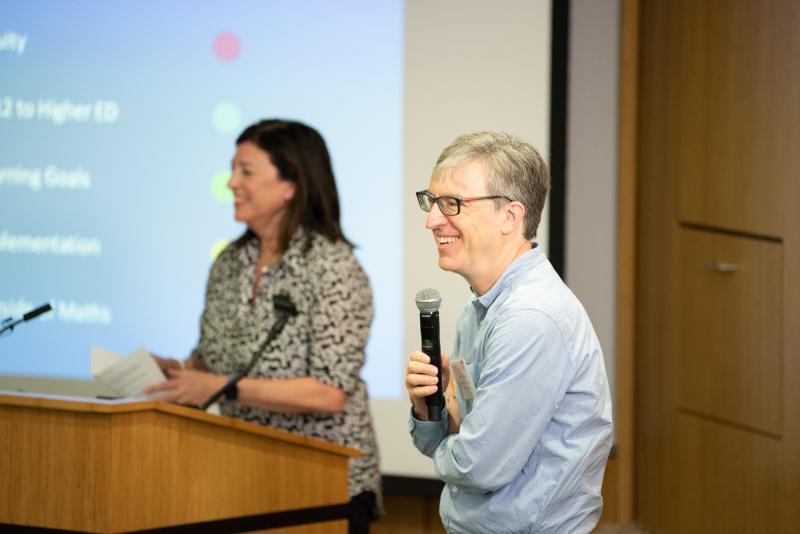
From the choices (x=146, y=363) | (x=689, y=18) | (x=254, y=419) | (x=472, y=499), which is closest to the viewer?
(x=472, y=499)

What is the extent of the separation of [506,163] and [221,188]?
101 inches

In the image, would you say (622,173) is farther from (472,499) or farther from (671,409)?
(472,499)

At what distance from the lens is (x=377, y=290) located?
4.51m

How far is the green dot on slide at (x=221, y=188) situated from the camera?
4590 millimetres

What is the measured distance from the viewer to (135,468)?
2654mm

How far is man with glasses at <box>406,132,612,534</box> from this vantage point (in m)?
2.08

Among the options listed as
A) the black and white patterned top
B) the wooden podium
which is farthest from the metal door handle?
the wooden podium

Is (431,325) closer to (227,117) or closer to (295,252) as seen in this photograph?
(295,252)

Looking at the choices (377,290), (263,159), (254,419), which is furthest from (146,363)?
(377,290)

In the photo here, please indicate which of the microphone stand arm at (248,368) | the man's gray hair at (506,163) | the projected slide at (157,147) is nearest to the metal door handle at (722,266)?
the projected slide at (157,147)

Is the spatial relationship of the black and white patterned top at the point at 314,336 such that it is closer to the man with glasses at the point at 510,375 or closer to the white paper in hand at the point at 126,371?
the white paper in hand at the point at 126,371

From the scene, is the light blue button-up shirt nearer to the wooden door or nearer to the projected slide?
the wooden door

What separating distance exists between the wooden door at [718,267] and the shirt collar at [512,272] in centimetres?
159

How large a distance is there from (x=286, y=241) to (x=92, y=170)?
5.34ft
